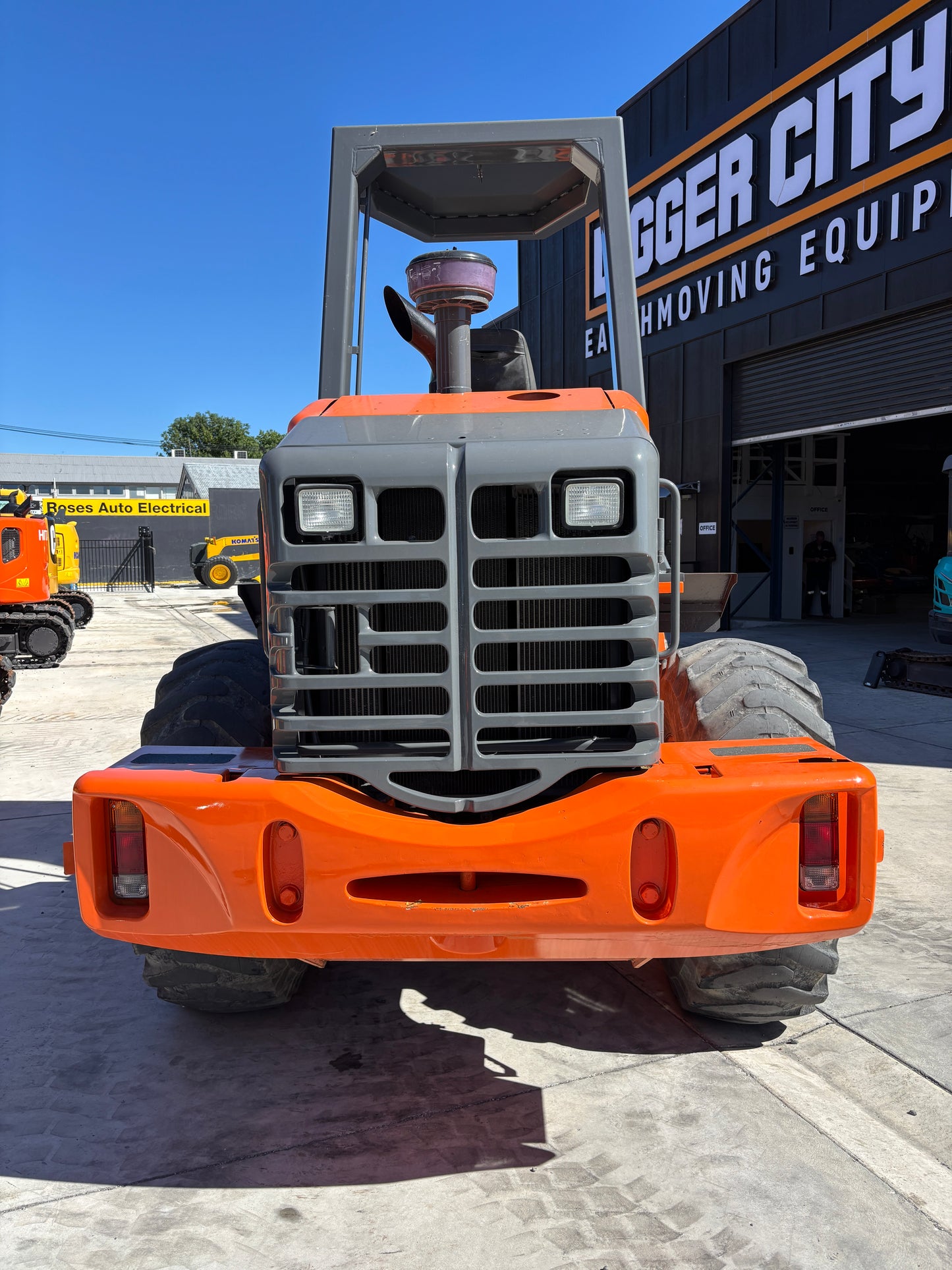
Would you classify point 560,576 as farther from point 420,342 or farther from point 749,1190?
point 749,1190

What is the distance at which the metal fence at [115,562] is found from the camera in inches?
1378

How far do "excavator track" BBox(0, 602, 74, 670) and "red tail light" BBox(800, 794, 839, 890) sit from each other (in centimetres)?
1288

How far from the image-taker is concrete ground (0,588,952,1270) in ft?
7.63

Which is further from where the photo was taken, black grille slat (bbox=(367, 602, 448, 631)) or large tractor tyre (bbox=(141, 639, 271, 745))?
large tractor tyre (bbox=(141, 639, 271, 745))

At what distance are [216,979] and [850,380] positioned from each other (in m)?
13.5

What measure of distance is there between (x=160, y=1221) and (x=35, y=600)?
12.6m

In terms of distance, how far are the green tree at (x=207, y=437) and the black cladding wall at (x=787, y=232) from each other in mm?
73753

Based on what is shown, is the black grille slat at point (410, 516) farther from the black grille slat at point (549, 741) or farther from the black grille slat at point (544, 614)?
the black grille slat at point (549, 741)

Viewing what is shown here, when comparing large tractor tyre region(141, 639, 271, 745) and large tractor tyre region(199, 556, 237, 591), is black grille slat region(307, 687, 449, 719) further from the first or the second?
large tractor tyre region(199, 556, 237, 591)

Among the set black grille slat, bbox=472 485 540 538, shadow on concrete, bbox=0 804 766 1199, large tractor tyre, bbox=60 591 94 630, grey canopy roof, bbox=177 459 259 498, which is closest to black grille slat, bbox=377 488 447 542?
black grille slat, bbox=472 485 540 538

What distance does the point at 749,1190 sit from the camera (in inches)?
97.3

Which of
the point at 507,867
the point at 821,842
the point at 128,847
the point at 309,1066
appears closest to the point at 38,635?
the point at 309,1066

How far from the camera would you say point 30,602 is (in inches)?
540

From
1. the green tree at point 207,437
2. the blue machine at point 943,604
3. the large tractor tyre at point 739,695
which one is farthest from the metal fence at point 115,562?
the green tree at point 207,437
